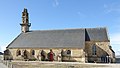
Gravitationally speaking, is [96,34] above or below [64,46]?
above

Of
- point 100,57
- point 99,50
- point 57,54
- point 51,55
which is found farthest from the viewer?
point 51,55

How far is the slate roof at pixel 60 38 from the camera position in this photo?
38072 millimetres

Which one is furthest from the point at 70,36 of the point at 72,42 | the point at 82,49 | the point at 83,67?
the point at 83,67

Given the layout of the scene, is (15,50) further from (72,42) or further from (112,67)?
(112,67)

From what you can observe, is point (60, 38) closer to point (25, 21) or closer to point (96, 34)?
point (96, 34)

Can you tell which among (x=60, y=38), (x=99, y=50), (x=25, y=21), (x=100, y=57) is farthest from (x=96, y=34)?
(x=25, y=21)

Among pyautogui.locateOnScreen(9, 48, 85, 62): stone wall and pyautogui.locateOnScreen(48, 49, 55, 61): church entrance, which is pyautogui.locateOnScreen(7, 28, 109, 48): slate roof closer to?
pyautogui.locateOnScreen(9, 48, 85, 62): stone wall

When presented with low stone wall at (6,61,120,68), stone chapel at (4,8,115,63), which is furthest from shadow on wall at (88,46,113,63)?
low stone wall at (6,61,120,68)

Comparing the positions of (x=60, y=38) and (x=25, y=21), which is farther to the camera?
(x=25, y=21)

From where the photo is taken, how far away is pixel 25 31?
46375 mm

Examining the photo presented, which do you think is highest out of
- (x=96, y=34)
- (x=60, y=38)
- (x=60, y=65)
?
(x=96, y=34)

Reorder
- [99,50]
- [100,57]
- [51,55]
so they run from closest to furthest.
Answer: [100,57], [99,50], [51,55]

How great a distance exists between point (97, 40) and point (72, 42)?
4.72 m

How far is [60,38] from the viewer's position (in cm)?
4034
